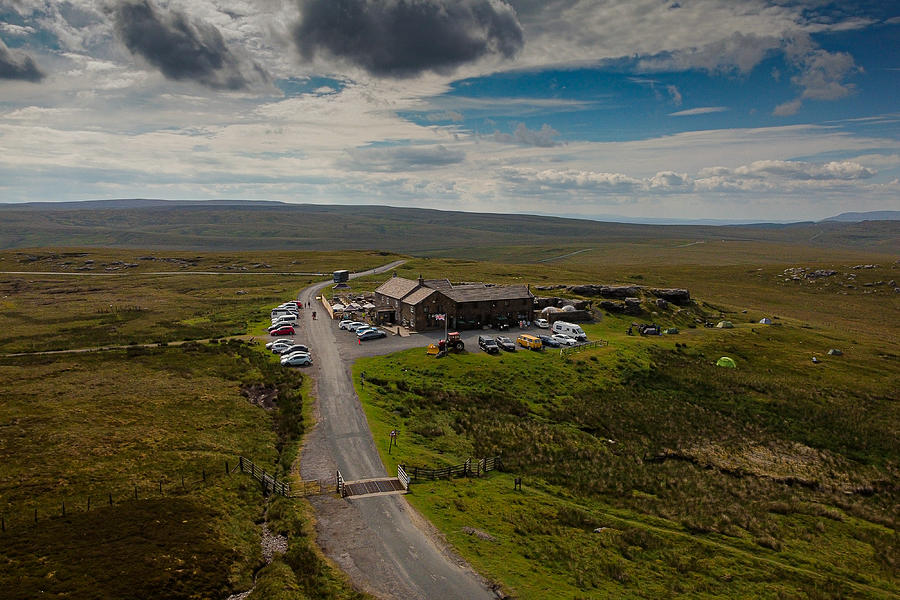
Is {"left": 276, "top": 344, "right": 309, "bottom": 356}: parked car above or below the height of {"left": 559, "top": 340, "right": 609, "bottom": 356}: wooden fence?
above

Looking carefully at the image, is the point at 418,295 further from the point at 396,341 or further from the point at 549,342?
the point at 549,342

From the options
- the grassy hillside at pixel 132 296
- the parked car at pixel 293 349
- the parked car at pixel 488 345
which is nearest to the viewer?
the parked car at pixel 293 349

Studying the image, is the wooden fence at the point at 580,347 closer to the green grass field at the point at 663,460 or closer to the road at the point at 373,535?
the green grass field at the point at 663,460

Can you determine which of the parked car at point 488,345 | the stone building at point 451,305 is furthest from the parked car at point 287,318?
the parked car at point 488,345

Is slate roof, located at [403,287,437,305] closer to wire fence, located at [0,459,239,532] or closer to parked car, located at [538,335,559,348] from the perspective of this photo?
parked car, located at [538,335,559,348]

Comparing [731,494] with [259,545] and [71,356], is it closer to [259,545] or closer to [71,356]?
[259,545]

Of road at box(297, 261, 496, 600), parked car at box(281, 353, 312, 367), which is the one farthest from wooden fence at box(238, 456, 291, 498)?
parked car at box(281, 353, 312, 367)

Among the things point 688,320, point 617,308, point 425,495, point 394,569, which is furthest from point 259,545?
point 688,320
